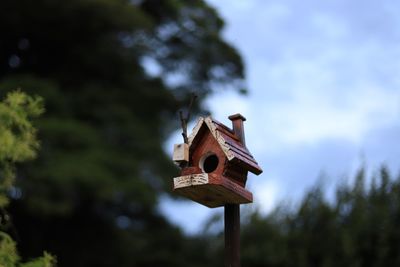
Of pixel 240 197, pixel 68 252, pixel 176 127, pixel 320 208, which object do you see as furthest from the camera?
pixel 176 127

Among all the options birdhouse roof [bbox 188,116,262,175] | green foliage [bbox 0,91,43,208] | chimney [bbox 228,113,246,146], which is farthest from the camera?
green foliage [bbox 0,91,43,208]

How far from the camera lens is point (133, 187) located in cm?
1145

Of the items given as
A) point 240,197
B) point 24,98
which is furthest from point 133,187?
point 240,197

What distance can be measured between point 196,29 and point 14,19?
3008mm

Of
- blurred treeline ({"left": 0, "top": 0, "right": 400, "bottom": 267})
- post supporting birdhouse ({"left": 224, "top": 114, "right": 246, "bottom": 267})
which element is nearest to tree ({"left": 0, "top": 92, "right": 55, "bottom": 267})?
post supporting birdhouse ({"left": 224, "top": 114, "right": 246, "bottom": 267})

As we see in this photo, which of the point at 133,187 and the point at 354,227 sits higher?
the point at 133,187

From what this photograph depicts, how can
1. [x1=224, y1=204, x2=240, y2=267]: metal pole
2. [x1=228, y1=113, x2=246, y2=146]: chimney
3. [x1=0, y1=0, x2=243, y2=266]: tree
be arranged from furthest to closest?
[x1=0, y1=0, x2=243, y2=266]: tree < [x1=228, y1=113, x2=246, y2=146]: chimney < [x1=224, y1=204, x2=240, y2=267]: metal pole

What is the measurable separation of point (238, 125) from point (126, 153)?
8.44 m

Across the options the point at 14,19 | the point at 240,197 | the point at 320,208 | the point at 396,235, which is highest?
the point at 14,19

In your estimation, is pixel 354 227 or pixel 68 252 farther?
pixel 68 252

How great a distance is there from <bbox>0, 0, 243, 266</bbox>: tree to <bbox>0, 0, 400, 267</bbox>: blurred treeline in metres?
0.02

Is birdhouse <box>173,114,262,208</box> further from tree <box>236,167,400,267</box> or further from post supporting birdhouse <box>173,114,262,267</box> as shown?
tree <box>236,167,400,267</box>

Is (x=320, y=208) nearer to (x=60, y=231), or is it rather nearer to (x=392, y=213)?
(x=392, y=213)

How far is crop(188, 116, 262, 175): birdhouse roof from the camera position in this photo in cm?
366
